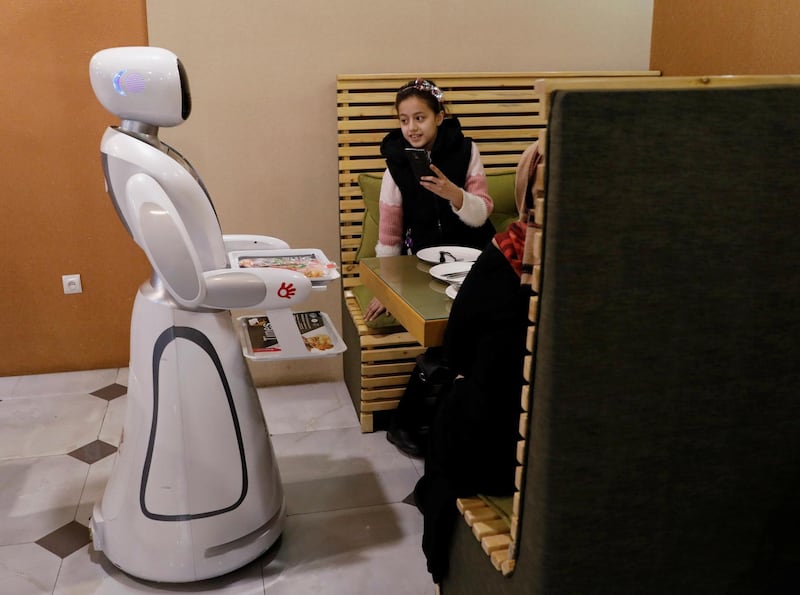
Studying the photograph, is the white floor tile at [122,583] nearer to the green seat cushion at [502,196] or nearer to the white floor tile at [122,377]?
the white floor tile at [122,377]

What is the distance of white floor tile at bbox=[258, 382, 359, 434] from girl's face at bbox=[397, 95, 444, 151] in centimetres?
123

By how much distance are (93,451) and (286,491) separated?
0.86 metres

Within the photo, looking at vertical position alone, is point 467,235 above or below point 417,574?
above

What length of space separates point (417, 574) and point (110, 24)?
9.02ft

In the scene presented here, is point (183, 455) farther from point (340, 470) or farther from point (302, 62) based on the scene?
point (302, 62)

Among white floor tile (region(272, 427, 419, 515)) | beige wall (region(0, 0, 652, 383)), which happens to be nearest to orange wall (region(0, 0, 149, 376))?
beige wall (region(0, 0, 652, 383))

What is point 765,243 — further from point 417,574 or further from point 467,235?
point 467,235

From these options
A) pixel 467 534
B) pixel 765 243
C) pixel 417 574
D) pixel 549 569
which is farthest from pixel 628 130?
pixel 417 574

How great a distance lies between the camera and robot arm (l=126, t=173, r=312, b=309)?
1.82m

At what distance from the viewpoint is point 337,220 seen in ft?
11.8

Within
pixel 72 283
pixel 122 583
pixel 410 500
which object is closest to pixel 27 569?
pixel 122 583

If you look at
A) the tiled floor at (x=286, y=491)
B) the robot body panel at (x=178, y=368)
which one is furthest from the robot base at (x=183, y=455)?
the tiled floor at (x=286, y=491)

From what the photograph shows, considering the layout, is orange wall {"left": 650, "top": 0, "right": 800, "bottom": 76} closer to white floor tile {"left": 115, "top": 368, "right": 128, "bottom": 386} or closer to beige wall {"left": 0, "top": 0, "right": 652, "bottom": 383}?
beige wall {"left": 0, "top": 0, "right": 652, "bottom": 383}

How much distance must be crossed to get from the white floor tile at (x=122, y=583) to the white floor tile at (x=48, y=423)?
0.83 metres
